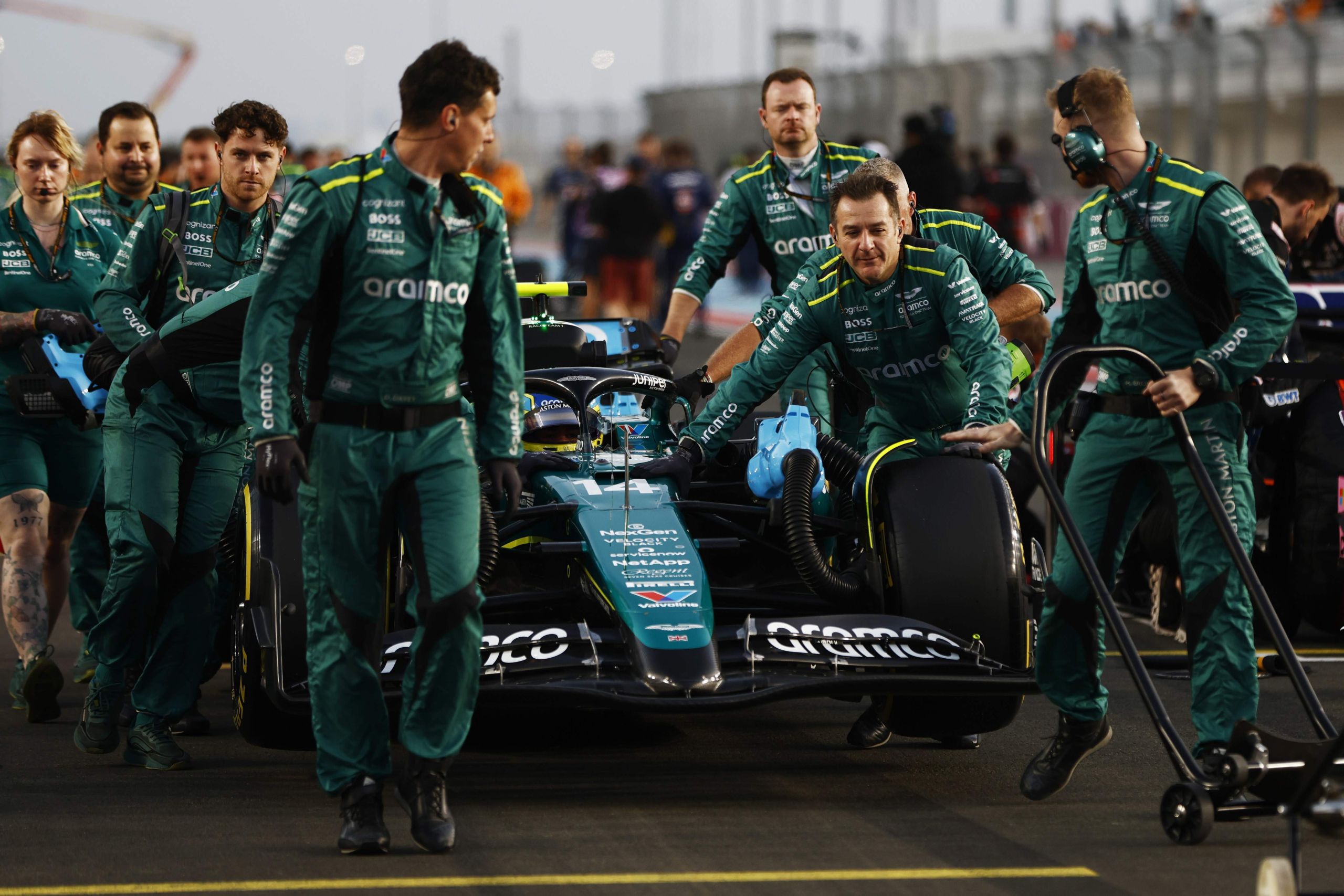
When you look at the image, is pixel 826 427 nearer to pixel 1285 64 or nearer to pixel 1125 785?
pixel 1125 785

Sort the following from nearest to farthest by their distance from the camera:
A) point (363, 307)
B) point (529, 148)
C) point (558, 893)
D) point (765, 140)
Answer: point (558, 893) → point (363, 307) → point (765, 140) → point (529, 148)

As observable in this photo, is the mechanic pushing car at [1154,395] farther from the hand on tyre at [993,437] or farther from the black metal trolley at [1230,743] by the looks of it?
the black metal trolley at [1230,743]

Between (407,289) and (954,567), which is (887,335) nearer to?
(954,567)

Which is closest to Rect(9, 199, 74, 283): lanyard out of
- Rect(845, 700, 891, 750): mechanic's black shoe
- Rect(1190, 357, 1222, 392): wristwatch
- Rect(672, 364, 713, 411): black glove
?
Rect(672, 364, 713, 411): black glove

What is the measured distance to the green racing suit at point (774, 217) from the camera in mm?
8117

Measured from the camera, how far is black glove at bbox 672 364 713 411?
22.9ft

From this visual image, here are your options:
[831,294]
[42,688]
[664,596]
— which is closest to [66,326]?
[42,688]

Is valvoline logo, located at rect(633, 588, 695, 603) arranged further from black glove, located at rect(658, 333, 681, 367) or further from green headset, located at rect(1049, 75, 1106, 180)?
black glove, located at rect(658, 333, 681, 367)

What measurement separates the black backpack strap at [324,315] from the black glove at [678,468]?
1530 millimetres

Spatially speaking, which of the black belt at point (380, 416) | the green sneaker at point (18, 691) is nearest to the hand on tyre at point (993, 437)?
the black belt at point (380, 416)

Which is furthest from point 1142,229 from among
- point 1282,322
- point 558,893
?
point 558,893

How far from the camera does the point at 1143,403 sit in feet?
17.5

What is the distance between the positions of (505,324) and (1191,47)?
16.9 metres

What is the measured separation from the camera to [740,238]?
A: 839cm
